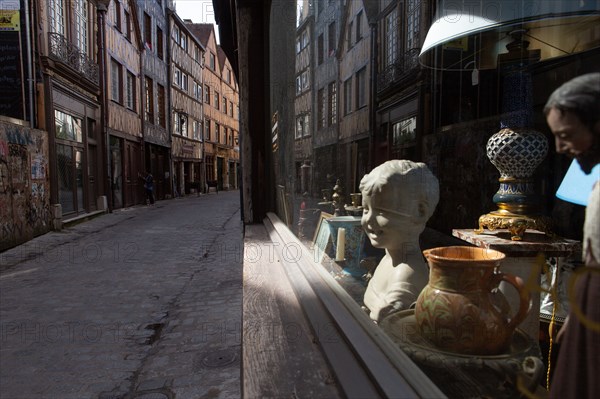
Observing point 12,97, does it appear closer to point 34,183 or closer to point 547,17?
point 34,183

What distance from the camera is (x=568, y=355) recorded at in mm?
572

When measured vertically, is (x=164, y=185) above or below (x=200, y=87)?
below

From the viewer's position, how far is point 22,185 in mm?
8312

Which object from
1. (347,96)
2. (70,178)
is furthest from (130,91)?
(347,96)

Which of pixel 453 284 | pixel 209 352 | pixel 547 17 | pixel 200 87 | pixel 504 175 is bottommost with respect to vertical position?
pixel 209 352

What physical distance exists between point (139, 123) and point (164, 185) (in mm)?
4902

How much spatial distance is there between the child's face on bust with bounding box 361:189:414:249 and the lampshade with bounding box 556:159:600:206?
1.63ft

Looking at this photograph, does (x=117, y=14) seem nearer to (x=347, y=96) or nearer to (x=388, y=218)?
(x=347, y=96)

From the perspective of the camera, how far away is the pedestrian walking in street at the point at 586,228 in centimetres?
48

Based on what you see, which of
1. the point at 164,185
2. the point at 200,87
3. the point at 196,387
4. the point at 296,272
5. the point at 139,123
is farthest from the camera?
the point at 200,87

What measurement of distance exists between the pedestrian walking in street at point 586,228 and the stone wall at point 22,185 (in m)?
8.97

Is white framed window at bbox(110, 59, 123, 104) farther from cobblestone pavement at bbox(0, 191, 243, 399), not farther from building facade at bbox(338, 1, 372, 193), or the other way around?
building facade at bbox(338, 1, 372, 193)

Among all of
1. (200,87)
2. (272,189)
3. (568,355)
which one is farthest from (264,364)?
(200,87)

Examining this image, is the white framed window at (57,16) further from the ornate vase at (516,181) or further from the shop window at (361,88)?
the ornate vase at (516,181)
